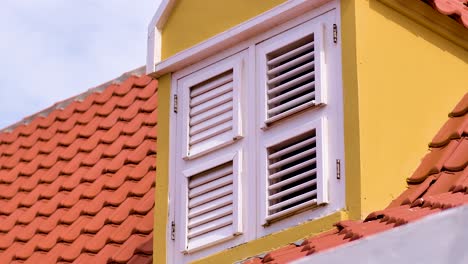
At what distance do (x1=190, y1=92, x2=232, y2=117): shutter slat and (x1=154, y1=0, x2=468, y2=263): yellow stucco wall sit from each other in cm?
36

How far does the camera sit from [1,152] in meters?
14.8

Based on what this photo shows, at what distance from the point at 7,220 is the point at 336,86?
4.32 m

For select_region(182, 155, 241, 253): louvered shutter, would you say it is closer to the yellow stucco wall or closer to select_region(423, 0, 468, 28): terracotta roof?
the yellow stucco wall

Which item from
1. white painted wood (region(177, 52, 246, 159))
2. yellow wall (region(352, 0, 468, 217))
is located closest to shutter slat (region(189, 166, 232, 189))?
white painted wood (region(177, 52, 246, 159))

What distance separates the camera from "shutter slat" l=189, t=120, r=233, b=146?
10148 mm

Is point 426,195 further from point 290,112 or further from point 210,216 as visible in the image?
point 210,216

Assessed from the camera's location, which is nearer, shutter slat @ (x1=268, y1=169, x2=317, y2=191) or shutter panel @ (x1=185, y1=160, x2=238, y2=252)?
shutter slat @ (x1=268, y1=169, x2=317, y2=191)

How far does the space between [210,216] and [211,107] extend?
26.6 inches

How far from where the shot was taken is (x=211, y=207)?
1005 centimetres

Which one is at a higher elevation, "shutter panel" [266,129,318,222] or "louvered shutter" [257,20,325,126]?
"louvered shutter" [257,20,325,126]

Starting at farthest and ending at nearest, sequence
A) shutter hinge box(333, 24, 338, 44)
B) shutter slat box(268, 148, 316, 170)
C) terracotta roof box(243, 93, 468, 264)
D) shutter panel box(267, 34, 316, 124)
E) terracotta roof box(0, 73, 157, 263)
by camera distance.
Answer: terracotta roof box(0, 73, 157, 263) → shutter panel box(267, 34, 316, 124) → shutter hinge box(333, 24, 338, 44) → shutter slat box(268, 148, 316, 170) → terracotta roof box(243, 93, 468, 264)

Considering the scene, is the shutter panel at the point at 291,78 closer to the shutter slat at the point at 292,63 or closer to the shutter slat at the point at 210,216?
the shutter slat at the point at 292,63

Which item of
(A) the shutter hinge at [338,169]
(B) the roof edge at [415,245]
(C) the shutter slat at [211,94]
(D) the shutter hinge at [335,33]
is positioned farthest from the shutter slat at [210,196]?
(B) the roof edge at [415,245]

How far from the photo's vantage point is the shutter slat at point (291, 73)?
982 cm
